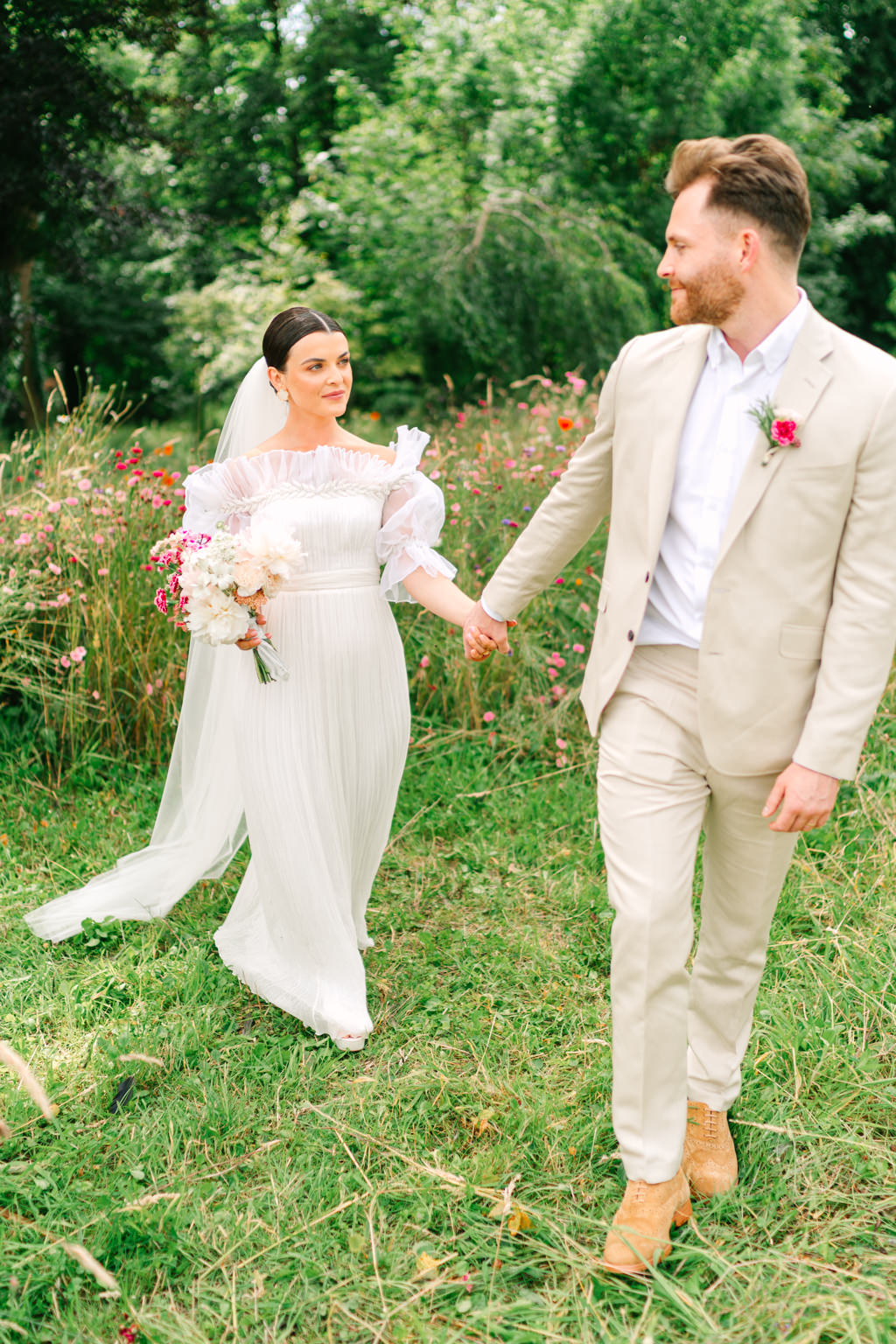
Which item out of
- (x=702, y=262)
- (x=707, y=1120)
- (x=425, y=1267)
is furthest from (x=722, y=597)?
(x=425, y=1267)

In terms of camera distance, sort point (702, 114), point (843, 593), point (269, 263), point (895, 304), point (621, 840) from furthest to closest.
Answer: point (895, 304) → point (269, 263) → point (702, 114) → point (621, 840) → point (843, 593)

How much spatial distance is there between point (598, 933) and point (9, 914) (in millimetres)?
2197

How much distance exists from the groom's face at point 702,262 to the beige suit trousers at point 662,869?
0.74 metres

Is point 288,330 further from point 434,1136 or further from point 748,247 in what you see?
point 434,1136

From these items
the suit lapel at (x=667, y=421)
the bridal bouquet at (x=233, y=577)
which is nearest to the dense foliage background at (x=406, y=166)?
the bridal bouquet at (x=233, y=577)

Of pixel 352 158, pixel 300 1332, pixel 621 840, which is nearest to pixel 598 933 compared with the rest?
pixel 621 840

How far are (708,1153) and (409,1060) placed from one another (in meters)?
0.94

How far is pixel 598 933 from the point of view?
395 centimetres

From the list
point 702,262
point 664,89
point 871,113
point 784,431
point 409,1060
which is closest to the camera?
point 784,431

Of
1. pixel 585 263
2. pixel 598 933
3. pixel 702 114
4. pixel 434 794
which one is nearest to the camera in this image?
pixel 598 933

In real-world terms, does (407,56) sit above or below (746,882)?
above

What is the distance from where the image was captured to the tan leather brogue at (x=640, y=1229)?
2410 millimetres

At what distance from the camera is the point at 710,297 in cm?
233

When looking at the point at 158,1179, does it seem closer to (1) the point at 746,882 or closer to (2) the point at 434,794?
(1) the point at 746,882
